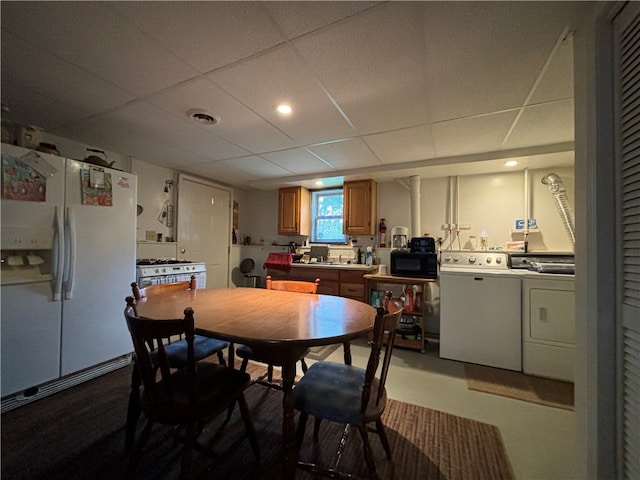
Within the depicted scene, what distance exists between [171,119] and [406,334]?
10.9 ft

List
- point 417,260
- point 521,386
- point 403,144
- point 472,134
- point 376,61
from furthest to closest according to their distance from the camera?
point 417,260 < point 403,144 < point 472,134 < point 521,386 < point 376,61

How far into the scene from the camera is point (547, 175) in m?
3.06

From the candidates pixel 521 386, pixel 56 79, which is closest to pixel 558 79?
pixel 521 386

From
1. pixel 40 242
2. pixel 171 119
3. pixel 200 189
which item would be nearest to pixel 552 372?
pixel 171 119

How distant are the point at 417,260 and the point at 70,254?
3398 millimetres

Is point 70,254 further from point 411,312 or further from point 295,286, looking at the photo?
point 411,312

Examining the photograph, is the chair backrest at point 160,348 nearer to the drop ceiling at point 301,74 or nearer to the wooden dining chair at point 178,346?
the wooden dining chair at point 178,346

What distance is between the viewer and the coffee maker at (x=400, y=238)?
351 centimetres

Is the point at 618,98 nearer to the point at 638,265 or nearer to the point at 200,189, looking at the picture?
the point at 638,265

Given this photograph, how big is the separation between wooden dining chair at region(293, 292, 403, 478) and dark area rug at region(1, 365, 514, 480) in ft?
0.61

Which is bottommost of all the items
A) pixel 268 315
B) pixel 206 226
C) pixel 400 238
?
pixel 268 315

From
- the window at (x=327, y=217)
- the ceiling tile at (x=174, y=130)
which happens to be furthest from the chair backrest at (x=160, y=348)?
the window at (x=327, y=217)

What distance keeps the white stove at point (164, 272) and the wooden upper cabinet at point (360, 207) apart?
218 centimetres

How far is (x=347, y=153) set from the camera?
296 cm
